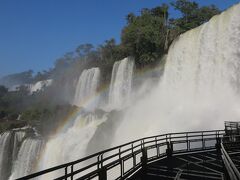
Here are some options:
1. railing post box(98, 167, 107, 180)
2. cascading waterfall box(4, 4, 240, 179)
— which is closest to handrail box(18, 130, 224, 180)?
railing post box(98, 167, 107, 180)

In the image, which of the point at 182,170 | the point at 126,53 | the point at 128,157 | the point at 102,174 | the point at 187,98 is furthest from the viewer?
the point at 126,53

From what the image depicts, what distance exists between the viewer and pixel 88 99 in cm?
5303

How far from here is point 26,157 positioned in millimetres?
38000

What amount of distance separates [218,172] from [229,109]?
758 inches

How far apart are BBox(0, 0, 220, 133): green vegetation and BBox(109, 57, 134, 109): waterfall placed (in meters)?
2.43

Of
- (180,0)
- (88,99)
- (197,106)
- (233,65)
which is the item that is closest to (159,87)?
(197,106)

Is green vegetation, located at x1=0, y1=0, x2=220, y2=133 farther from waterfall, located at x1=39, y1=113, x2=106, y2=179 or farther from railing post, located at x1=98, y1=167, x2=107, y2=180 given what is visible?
railing post, located at x1=98, y1=167, x2=107, y2=180

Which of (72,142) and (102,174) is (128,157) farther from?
(72,142)

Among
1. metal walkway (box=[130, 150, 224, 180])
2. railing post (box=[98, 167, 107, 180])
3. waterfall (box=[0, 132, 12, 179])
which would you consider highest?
railing post (box=[98, 167, 107, 180])

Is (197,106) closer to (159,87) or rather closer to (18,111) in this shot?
(159,87)

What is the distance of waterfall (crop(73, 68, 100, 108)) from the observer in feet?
172

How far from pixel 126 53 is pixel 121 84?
914 centimetres

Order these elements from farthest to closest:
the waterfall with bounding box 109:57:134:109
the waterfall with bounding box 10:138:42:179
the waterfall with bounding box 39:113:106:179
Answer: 1. the waterfall with bounding box 109:57:134:109
2. the waterfall with bounding box 10:138:42:179
3. the waterfall with bounding box 39:113:106:179

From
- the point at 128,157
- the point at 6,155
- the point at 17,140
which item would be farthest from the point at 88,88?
the point at 128,157
